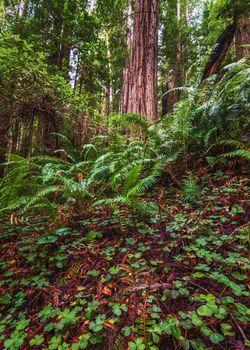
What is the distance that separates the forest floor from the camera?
1.20 meters

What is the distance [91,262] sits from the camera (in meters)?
1.77

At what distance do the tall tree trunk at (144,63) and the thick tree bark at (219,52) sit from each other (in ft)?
4.37

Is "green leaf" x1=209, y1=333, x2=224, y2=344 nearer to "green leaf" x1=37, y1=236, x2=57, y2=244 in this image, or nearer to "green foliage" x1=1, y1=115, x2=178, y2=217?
"green foliage" x1=1, y1=115, x2=178, y2=217

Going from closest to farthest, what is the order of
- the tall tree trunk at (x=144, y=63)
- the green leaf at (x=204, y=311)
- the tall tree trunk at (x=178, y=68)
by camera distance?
the green leaf at (x=204, y=311) < the tall tree trunk at (x=144, y=63) < the tall tree trunk at (x=178, y=68)

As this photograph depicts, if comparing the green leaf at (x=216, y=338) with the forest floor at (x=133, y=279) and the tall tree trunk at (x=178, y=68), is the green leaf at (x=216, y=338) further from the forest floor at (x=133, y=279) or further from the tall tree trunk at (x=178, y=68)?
the tall tree trunk at (x=178, y=68)

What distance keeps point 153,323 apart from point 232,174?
76.5 inches

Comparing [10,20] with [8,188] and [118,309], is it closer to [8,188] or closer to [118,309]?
[8,188]

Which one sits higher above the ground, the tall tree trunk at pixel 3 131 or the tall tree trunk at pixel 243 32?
the tall tree trunk at pixel 243 32

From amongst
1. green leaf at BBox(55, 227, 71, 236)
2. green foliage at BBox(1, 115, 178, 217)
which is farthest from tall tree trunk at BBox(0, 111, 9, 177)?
green leaf at BBox(55, 227, 71, 236)

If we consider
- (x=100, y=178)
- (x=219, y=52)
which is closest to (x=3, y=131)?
(x=100, y=178)

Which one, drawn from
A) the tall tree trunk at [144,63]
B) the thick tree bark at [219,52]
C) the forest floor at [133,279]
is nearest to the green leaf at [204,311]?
the forest floor at [133,279]

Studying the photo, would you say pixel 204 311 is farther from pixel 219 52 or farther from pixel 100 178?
pixel 219 52

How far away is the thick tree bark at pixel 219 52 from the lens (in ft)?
16.4

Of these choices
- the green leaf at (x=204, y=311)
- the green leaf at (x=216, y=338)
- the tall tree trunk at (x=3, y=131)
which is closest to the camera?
the green leaf at (x=216, y=338)
